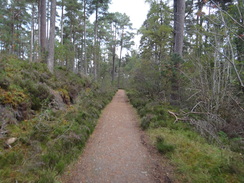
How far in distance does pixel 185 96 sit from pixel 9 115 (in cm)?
699

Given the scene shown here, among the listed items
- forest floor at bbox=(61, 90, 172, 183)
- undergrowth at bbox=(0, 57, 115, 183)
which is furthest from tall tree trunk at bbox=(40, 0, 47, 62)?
forest floor at bbox=(61, 90, 172, 183)

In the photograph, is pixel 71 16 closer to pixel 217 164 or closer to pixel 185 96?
pixel 185 96

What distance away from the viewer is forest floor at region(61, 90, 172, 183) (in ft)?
9.05

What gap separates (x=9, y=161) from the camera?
2.62 metres

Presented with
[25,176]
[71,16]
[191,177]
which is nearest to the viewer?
[25,176]

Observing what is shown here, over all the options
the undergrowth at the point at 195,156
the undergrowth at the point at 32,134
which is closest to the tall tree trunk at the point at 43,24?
the undergrowth at the point at 32,134

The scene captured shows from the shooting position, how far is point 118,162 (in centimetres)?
329

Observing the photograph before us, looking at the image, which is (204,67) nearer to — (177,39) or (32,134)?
(177,39)

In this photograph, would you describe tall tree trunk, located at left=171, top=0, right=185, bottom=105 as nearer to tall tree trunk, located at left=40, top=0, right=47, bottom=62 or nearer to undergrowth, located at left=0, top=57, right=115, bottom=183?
undergrowth, located at left=0, top=57, right=115, bottom=183

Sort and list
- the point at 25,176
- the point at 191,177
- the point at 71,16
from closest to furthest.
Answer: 1. the point at 25,176
2. the point at 191,177
3. the point at 71,16

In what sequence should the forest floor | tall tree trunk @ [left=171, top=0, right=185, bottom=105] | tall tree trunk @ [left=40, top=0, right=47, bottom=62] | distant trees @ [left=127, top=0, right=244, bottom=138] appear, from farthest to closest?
tall tree trunk @ [left=40, top=0, right=47, bottom=62] < tall tree trunk @ [left=171, top=0, right=185, bottom=105] < distant trees @ [left=127, top=0, right=244, bottom=138] < the forest floor

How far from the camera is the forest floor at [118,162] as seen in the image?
276cm

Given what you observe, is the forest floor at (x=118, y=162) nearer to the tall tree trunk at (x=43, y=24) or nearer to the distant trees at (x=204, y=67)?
the distant trees at (x=204, y=67)

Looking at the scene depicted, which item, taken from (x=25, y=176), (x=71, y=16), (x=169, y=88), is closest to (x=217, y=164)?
(x=25, y=176)
